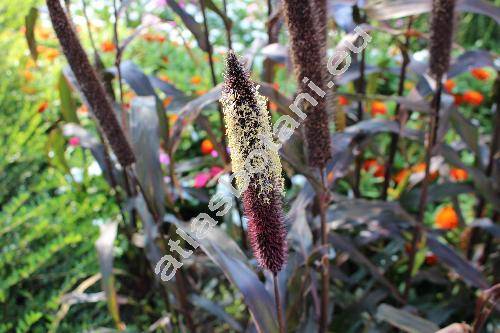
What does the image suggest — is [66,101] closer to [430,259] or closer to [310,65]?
[310,65]

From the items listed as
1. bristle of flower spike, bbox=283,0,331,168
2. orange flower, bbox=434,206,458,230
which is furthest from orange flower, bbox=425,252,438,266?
bristle of flower spike, bbox=283,0,331,168

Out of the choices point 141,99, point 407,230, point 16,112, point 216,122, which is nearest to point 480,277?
point 407,230

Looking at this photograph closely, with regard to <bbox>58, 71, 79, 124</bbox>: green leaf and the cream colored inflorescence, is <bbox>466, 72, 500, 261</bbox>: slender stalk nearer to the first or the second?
the cream colored inflorescence

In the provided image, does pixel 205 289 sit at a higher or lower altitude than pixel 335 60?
lower

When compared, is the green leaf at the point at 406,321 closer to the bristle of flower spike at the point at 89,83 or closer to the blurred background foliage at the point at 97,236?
the blurred background foliage at the point at 97,236

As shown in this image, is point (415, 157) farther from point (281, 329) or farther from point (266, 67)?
point (281, 329)
